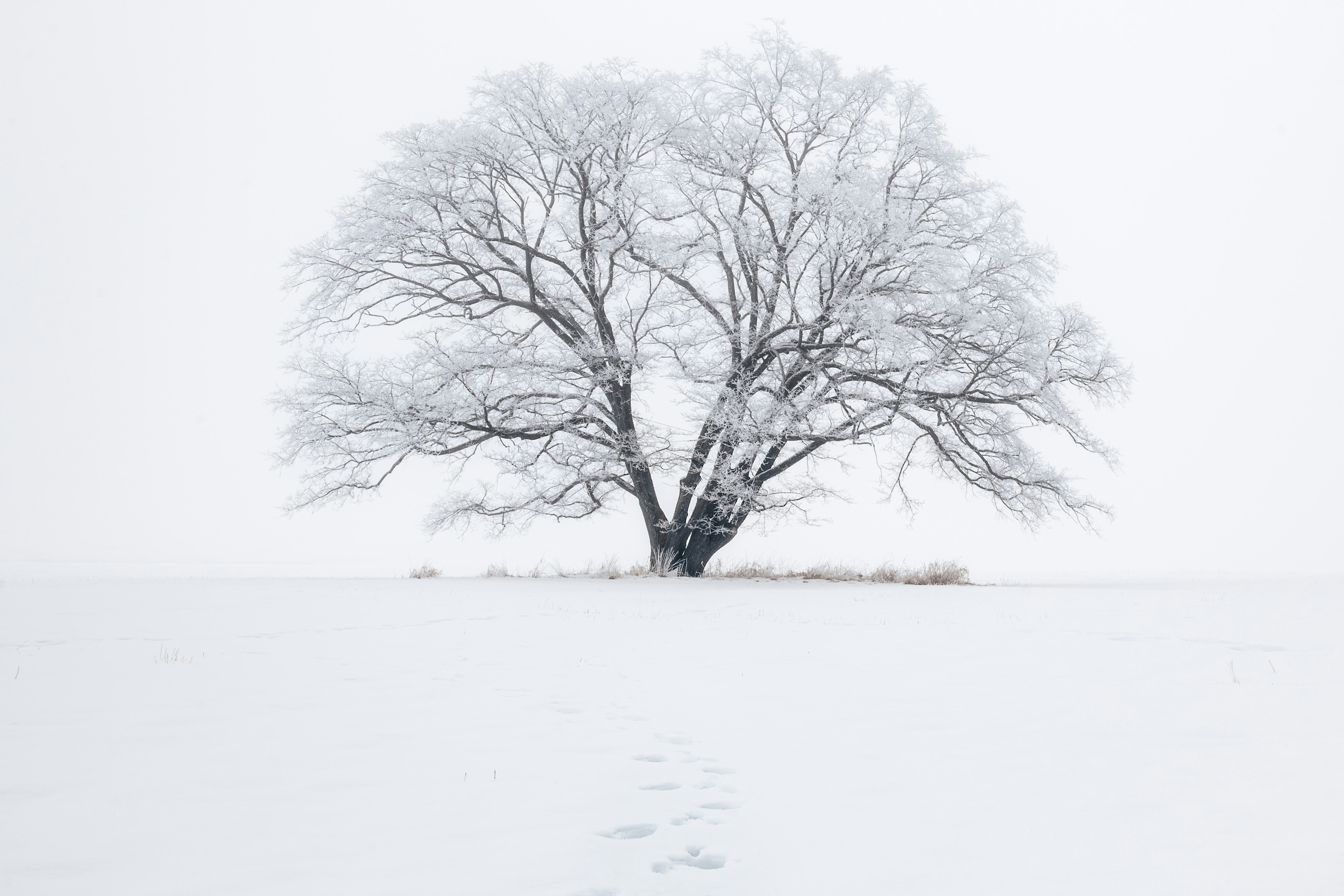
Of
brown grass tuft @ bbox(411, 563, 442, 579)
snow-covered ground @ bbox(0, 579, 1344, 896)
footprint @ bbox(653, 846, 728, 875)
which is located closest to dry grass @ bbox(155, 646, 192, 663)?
snow-covered ground @ bbox(0, 579, 1344, 896)

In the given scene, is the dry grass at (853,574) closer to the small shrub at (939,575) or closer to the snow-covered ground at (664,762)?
the small shrub at (939,575)

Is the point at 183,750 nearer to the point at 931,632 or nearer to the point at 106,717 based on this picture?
the point at 106,717

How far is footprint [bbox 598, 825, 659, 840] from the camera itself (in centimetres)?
311

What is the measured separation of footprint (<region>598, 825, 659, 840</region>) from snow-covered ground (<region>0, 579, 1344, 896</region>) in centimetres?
1

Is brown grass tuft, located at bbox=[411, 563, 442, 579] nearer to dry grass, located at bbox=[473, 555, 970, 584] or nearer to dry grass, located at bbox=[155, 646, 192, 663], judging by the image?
dry grass, located at bbox=[473, 555, 970, 584]

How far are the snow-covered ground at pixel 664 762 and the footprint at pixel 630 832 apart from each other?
0.4 inches

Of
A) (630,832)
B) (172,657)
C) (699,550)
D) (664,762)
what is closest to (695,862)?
(630,832)

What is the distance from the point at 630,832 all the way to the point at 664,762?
2.59ft

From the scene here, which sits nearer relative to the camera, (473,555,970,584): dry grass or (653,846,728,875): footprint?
(653,846,728,875): footprint

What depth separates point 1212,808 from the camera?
3.25 metres

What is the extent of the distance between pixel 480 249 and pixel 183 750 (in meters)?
12.3

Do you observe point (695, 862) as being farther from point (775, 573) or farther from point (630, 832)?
point (775, 573)

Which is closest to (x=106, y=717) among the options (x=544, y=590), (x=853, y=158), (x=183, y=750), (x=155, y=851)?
(x=183, y=750)

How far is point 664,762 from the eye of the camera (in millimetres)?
3941
